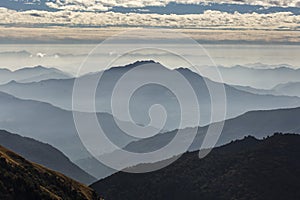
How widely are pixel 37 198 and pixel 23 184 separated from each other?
7549 mm

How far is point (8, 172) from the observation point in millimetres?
199250

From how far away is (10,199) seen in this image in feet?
587

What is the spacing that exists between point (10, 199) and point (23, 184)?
13208 millimetres

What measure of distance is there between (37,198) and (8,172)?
696 inches

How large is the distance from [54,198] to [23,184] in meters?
11.3

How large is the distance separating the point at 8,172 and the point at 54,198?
18.5m

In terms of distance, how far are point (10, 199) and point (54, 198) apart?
19503 mm

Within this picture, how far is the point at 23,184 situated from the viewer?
192 m

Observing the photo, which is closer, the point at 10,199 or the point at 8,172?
the point at 10,199

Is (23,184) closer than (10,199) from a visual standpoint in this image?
No

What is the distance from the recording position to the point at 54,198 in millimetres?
195125

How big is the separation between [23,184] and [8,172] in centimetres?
1036

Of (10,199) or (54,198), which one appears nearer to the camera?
(10,199)
